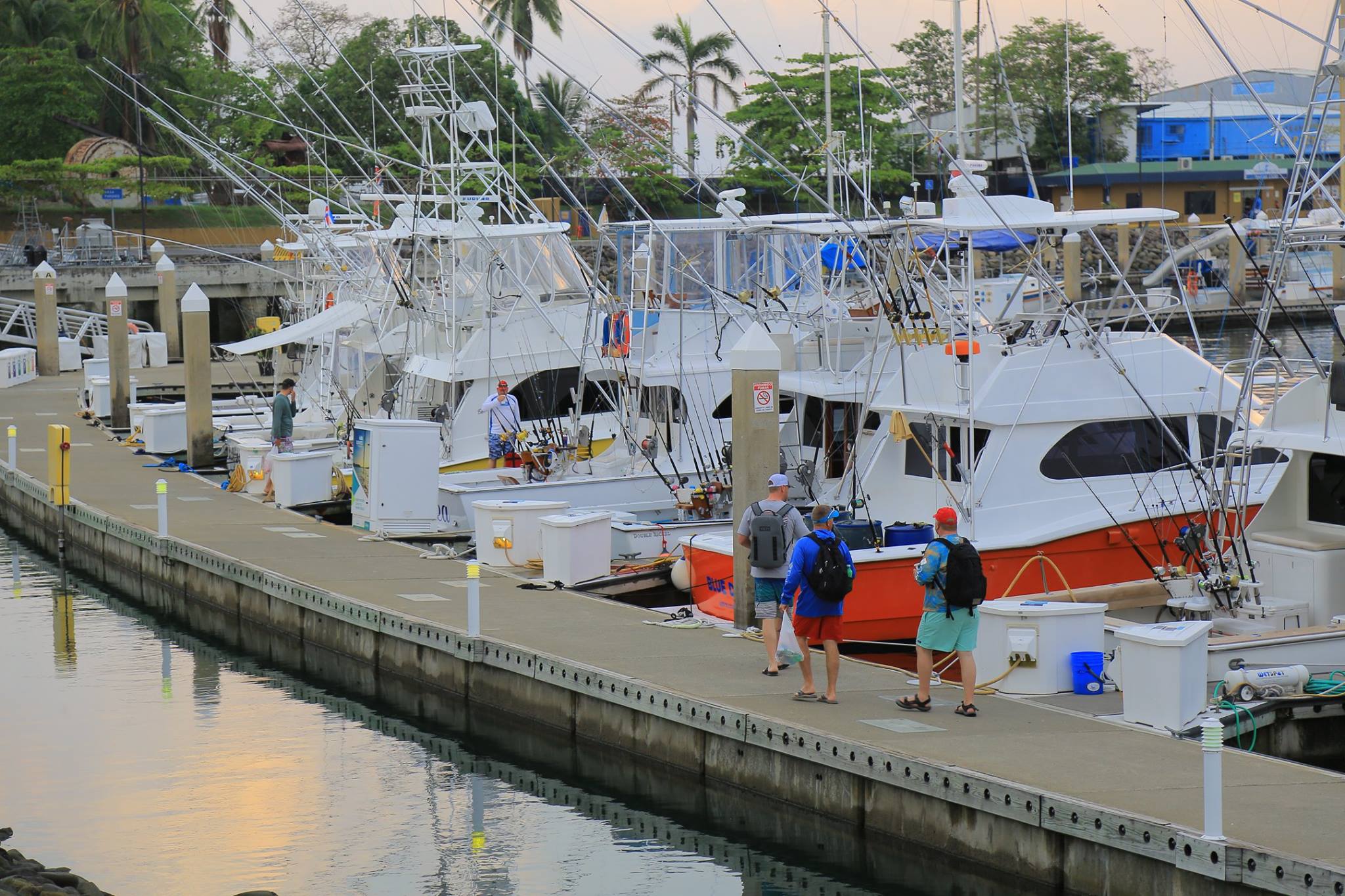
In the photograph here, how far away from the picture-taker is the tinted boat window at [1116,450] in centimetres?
1667

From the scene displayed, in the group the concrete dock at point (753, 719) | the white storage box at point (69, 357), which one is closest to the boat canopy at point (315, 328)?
the concrete dock at point (753, 719)

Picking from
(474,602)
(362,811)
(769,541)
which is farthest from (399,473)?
(769,541)

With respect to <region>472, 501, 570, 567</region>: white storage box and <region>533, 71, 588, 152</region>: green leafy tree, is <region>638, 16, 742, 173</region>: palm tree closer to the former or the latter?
<region>533, 71, 588, 152</region>: green leafy tree

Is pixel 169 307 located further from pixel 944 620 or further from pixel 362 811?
pixel 944 620

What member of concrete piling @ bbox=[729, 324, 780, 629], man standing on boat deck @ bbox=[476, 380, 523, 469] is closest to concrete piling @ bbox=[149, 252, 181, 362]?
man standing on boat deck @ bbox=[476, 380, 523, 469]

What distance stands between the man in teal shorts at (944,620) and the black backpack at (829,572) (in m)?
0.57

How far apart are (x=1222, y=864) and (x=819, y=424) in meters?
11.8

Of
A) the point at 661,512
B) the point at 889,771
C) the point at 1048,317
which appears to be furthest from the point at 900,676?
the point at 661,512

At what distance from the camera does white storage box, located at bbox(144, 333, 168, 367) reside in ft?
151

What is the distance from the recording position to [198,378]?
27.0 meters

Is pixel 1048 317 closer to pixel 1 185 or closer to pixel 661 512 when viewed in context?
pixel 661 512

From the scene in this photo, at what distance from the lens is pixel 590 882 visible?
445 inches

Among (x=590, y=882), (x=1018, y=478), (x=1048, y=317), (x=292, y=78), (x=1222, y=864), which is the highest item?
(x=292, y=78)

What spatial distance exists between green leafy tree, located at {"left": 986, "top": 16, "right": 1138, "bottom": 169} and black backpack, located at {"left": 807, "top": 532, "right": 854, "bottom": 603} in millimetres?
61416
